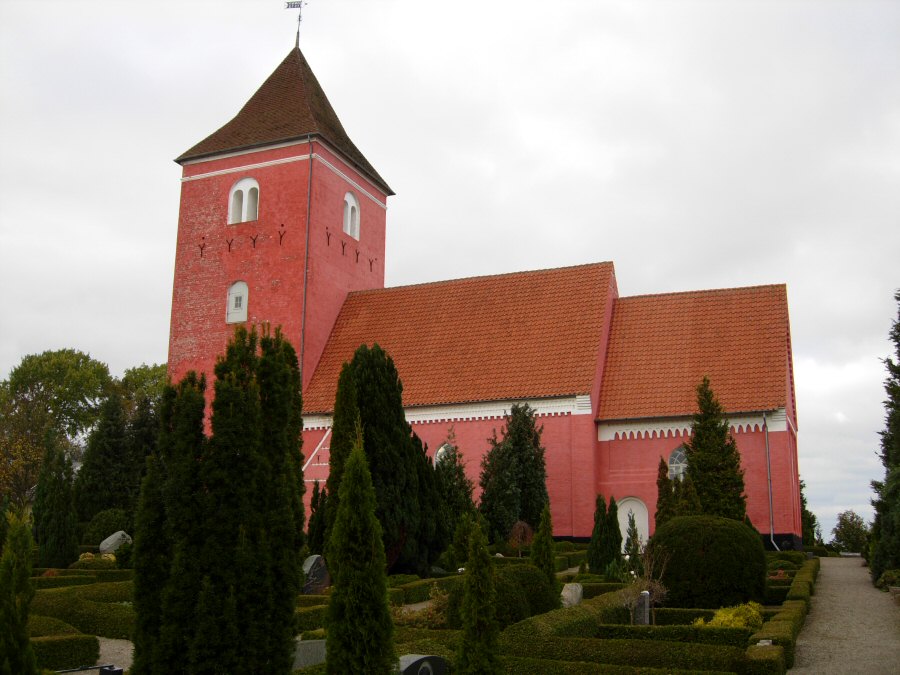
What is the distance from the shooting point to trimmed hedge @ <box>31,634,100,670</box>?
30.2 feet

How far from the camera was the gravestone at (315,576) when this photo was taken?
14.1 meters

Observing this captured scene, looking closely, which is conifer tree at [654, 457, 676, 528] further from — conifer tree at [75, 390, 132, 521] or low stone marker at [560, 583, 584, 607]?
conifer tree at [75, 390, 132, 521]

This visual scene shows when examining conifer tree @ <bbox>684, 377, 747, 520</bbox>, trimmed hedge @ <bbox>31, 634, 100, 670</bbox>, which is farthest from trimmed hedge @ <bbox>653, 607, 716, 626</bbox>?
conifer tree @ <bbox>684, 377, 747, 520</bbox>

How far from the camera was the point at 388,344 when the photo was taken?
27031 millimetres

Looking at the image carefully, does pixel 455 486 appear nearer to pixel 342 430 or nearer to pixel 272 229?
pixel 342 430

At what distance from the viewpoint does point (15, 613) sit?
573 centimetres

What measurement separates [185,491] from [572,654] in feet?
13.9

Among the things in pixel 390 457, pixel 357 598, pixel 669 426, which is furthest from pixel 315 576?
pixel 669 426

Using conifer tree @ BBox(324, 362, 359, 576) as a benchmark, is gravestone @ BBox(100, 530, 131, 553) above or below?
below

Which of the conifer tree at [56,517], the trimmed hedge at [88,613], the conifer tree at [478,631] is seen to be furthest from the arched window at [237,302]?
the conifer tree at [478,631]

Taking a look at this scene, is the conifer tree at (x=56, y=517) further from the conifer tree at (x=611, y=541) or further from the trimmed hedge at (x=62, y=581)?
the conifer tree at (x=611, y=541)

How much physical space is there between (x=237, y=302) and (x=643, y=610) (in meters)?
19.5

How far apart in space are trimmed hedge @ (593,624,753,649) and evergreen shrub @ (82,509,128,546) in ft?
50.7

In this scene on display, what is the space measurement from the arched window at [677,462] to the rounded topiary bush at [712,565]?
9.25m
